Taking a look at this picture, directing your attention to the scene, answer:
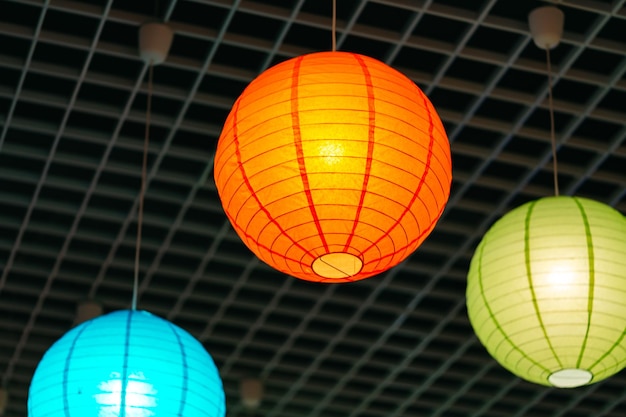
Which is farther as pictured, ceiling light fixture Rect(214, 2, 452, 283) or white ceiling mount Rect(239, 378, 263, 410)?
white ceiling mount Rect(239, 378, 263, 410)

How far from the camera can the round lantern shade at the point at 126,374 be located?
6.09 meters

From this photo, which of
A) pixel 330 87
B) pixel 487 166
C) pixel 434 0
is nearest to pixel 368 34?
pixel 434 0

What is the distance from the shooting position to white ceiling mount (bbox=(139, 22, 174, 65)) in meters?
8.16

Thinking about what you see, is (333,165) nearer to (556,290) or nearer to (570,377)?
(556,290)

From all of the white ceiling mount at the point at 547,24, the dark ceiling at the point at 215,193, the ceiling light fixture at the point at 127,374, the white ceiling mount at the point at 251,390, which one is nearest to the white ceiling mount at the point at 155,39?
the dark ceiling at the point at 215,193

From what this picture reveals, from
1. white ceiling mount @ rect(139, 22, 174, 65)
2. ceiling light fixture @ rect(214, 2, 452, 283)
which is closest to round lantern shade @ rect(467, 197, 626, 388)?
ceiling light fixture @ rect(214, 2, 452, 283)

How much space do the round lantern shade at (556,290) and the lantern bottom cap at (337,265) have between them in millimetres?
1121

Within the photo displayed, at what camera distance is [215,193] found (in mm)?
9641

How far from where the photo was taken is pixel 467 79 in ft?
28.8

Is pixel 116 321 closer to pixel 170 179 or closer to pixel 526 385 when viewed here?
pixel 170 179

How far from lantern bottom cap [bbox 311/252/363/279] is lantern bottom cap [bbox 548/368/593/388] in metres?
1.43

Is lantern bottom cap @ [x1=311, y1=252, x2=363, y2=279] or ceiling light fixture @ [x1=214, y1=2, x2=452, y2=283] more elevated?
ceiling light fixture @ [x1=214, y1=2, x2=452, y2=283]

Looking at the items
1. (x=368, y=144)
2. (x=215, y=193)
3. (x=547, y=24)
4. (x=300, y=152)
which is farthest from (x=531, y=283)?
(x=215, y=193)

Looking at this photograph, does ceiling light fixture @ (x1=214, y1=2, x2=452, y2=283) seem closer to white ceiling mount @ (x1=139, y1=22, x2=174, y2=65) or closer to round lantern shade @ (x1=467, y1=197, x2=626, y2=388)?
round lantern shade @ (x1=467, y1=197, x2=626, y2=388)
